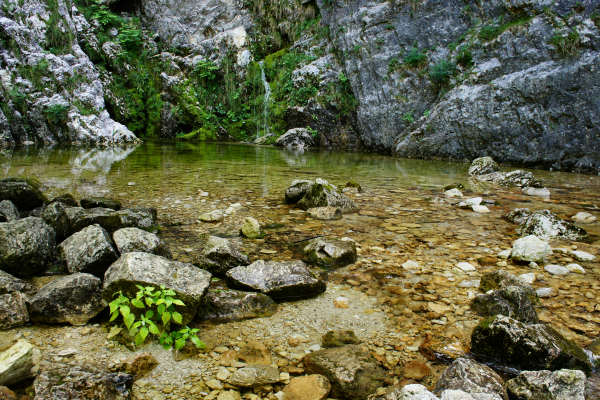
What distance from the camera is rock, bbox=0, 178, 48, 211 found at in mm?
3625

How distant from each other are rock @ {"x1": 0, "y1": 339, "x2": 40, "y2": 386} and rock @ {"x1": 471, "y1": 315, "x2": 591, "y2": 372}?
213cm

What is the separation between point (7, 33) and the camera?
55.1 feet

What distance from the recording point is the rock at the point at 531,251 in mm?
2881

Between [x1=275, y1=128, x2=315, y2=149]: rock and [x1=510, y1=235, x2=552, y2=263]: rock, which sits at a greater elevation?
[x1=275, y1=128, x2=315, y2=149]: rock

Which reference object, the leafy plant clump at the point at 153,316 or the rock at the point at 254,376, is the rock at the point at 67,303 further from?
the rock at the point at 254,376

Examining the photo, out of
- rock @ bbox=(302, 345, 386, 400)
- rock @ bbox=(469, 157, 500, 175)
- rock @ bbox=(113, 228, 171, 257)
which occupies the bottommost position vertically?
rock @ bbox=(302, 345, 386, 400)

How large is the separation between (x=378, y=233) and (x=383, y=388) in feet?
7.30

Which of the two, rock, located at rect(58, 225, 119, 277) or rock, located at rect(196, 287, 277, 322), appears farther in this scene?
rock, located at rect(58, 225, 119, 277)

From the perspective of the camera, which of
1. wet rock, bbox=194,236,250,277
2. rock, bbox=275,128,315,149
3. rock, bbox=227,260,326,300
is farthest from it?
rock, bbox=275,128,315,149

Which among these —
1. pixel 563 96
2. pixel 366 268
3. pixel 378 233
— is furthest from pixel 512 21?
pixel 366 268

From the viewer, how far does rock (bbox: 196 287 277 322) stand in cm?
208

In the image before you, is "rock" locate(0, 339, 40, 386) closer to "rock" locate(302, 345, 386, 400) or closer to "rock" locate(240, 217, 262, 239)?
"rock" locate(302, 345, 386, 400)

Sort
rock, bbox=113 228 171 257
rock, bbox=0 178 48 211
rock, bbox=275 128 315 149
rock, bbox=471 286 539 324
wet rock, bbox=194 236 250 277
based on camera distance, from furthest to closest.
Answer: rock, bbox=275 128 315 149
rock, bbox=0 178 48 211
wet rock, bbox=194 236 250 277
rock, bbox=113 228 171 257
rock, bbox=471 286 539 324

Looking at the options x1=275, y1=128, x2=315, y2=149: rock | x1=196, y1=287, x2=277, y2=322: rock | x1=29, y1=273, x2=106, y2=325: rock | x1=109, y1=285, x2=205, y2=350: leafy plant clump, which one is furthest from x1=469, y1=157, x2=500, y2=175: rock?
x1=275, y1=128, x2=315, y2=149: rock
